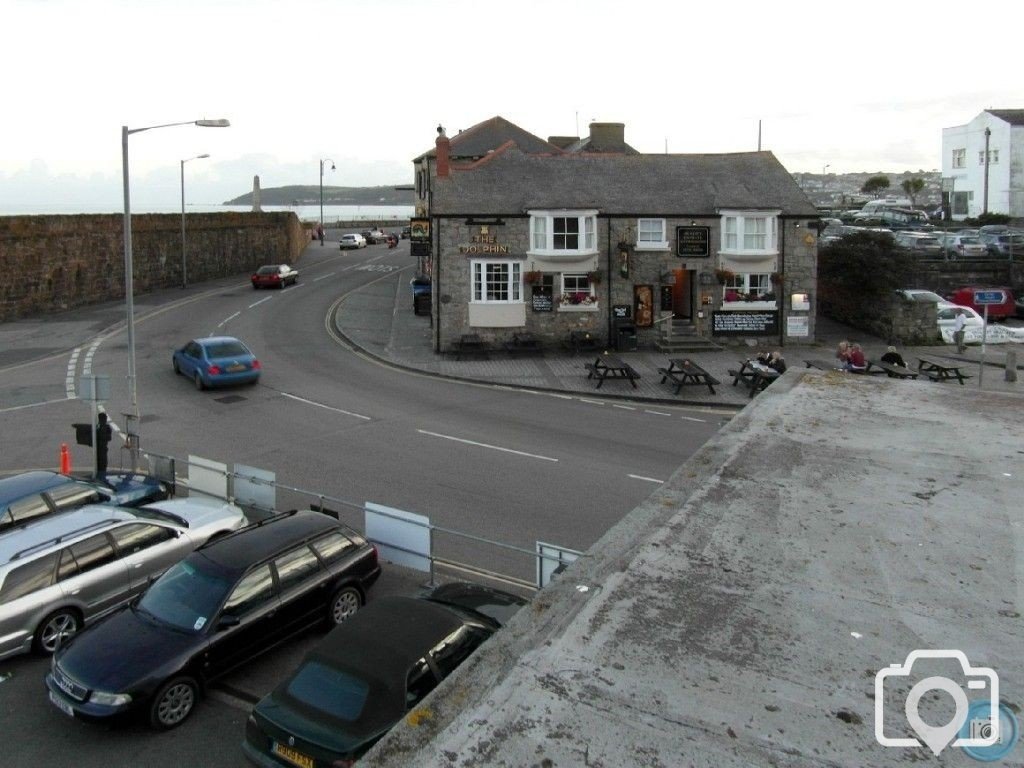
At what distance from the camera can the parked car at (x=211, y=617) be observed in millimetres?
9445

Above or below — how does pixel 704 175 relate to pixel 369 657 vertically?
above

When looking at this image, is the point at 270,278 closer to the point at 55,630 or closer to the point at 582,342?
the point at 582,342

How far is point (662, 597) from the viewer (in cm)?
626

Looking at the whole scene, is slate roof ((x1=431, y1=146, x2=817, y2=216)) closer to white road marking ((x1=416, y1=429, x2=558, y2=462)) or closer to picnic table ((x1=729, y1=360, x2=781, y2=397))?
picnic table ((x1=729, y1=360, x2=781, y2=397))

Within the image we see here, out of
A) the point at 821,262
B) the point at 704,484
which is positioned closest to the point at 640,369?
the point at 821,262

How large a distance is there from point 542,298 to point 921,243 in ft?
101

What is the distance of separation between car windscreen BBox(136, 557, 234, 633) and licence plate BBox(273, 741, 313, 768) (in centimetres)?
233

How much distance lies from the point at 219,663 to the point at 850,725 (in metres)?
7.27

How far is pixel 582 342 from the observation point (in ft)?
109

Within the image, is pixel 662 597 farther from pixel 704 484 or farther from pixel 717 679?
pixel 704 484

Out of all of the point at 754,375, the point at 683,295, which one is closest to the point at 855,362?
the point at 754,375

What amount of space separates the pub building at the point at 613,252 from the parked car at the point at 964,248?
857 inches

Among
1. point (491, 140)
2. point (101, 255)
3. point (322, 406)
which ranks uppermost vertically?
point (491, 140)

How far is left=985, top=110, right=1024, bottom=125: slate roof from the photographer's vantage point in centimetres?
7662
